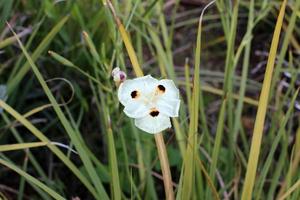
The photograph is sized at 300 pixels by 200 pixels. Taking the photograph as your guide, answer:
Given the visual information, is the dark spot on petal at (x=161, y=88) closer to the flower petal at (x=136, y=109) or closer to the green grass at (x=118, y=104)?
the flower petal at (x=136, y=109)

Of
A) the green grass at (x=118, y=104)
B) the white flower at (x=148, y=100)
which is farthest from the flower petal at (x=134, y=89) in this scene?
the green grass at (x=118, y=104)

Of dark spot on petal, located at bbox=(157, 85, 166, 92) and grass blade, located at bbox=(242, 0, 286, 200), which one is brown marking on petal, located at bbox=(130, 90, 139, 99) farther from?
grass blade, located at bbox=(242, 0, 286, 200)

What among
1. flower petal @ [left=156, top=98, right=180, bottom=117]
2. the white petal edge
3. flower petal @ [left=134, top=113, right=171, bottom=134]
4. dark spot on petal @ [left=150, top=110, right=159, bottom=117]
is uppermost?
the white petal edge

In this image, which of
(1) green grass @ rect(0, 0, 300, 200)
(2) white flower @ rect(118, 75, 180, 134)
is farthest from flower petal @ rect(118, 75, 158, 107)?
(1) green grass @ rect(0, 0, 300, 200)

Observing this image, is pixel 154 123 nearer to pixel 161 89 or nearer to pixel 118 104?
pixel 161 89

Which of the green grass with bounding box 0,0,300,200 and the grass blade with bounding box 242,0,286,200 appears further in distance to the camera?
the green grass with bounding box 0,0,300,200

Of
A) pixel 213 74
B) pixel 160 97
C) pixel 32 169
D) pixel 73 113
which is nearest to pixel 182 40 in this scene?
pixel 213 74
